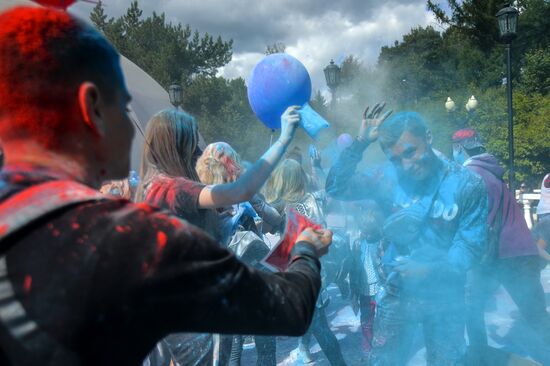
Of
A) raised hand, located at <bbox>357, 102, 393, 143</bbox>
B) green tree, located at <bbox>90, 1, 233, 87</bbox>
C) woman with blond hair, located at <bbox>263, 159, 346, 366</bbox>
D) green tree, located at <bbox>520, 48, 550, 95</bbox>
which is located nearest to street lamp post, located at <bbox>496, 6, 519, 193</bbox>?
woman with blond hair, located at <bbox>263, 159, 346, 366</bbox>

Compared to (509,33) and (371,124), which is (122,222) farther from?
(509,33)

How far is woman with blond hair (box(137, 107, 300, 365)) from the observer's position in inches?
85.4

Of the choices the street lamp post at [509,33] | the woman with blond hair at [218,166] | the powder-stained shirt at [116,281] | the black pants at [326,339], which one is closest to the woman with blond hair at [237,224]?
the woman with blond hair at [218,166]

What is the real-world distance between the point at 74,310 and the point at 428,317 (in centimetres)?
236

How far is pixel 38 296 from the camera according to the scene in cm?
82

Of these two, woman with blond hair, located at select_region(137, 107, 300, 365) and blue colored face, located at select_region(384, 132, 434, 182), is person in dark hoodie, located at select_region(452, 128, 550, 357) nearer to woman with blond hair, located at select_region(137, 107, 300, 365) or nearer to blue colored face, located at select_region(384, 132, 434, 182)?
blue colored face, located at select_region(384, 132, 434, 182)

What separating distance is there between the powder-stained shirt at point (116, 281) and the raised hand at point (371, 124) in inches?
77.3

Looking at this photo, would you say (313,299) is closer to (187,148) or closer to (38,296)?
(38,296)

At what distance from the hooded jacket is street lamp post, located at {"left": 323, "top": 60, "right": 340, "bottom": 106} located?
652cm

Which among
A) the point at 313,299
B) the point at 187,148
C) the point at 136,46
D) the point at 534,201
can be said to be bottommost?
the point at 534,201

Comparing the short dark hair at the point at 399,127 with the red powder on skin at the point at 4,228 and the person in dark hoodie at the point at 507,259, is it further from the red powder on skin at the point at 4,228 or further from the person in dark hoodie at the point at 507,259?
the red powder on skin at the point at 4,228

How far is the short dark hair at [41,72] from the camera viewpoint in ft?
3.04

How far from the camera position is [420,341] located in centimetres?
430

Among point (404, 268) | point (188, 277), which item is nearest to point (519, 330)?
point (404, 268)
